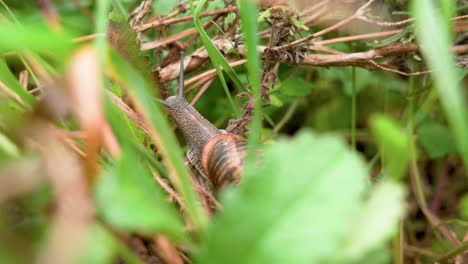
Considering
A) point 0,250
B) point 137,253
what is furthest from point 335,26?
point 0,250

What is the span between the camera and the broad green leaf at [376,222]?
1.77ft

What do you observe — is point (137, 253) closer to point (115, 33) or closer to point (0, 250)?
point (0, 250)

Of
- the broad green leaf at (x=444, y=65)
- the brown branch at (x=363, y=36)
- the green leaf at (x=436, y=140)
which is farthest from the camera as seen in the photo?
the green leaf at (x=436, y=140)

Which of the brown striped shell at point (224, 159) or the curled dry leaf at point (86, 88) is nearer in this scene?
the curled dry leaf at point (86, 88)

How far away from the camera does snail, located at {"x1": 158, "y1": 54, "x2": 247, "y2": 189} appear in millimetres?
997

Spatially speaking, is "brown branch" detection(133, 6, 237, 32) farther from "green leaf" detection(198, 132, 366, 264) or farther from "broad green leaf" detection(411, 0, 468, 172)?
"green leaf" detection(198, 132, 366, 264)

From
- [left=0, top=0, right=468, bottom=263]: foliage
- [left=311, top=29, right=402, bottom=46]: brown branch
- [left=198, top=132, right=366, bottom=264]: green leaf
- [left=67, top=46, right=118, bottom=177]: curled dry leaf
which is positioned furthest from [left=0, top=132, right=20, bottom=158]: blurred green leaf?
[left=311, top=29, right=402, bottom=46]: brown branch

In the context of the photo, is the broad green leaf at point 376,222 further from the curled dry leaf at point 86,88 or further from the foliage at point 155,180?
the curled dry leaf at point 86,88

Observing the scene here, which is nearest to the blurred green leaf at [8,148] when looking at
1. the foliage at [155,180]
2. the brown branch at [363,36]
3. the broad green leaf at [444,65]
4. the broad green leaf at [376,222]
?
the foliage at [155,180]

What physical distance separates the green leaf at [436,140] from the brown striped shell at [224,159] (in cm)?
77

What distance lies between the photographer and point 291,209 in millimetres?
550

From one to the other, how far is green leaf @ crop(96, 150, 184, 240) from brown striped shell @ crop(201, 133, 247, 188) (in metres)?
0.40

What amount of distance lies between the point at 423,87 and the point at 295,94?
33 cm

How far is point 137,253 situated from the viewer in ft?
2.37
